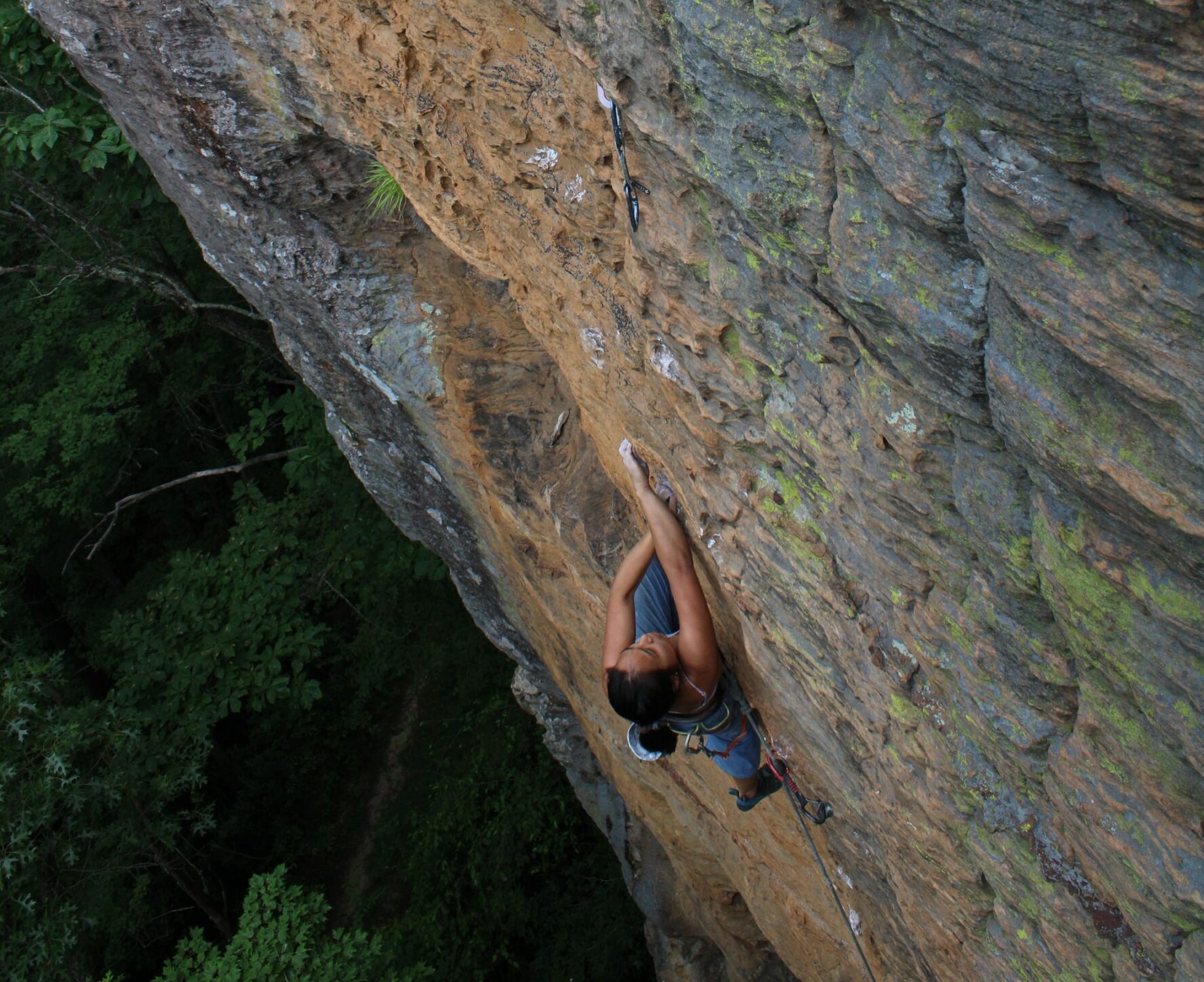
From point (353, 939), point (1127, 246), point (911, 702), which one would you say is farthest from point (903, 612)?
point (353, 939)

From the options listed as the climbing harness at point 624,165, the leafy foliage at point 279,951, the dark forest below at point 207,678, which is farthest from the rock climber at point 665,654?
→ the dark forest below at point 207,678

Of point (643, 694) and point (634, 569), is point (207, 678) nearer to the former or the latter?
point (634, 569)

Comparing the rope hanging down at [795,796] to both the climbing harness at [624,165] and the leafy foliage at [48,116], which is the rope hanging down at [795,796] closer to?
the climbing harness at [624,165]

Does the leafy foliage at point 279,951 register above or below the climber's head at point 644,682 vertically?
below

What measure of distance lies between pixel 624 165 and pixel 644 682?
6.08ft

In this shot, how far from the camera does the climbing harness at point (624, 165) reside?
9.05 feet

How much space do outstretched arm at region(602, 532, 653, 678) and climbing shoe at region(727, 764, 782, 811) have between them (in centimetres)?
87

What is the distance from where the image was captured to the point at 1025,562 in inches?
80.4

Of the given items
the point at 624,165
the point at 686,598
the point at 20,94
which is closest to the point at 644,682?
the point at 686,598

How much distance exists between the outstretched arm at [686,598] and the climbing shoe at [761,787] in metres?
0.71

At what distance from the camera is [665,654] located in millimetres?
3715

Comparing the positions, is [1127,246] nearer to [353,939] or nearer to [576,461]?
[576,461]

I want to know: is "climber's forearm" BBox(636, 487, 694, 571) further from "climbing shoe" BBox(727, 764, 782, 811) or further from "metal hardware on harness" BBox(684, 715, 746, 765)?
"climbing shoe" BBox(727, 764, 782, 811)

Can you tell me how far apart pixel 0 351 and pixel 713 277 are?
11.2 meters
